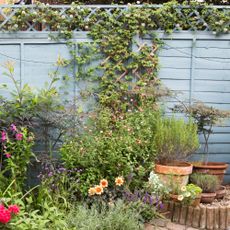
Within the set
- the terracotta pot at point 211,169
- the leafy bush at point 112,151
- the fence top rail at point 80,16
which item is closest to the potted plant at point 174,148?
the leafy bush at point 112,151

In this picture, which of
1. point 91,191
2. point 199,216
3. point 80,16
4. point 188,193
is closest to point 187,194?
point 188,193

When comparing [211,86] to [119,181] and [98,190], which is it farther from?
[98,190]

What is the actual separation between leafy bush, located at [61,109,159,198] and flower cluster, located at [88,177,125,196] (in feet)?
0.45

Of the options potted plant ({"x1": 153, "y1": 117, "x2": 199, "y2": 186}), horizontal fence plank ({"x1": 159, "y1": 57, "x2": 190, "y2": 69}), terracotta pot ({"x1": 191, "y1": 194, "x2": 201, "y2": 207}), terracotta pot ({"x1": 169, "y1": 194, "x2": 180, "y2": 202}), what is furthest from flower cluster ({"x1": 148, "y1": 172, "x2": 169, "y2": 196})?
horizontal fence plank ({"x1": 159, "y1": 57, "x2": 190, "y2": 69})

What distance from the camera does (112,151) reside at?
4988 mm

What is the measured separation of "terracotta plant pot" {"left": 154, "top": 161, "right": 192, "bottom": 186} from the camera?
5.27 meters

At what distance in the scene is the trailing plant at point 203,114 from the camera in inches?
223

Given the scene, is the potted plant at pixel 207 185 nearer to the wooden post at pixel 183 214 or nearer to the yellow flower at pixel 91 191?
the wooden post at pixel 183 214

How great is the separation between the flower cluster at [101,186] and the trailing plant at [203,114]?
1.38 metres

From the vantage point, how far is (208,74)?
6250mm

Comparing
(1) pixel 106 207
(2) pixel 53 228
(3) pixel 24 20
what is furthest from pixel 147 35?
(2) pixel 53 228

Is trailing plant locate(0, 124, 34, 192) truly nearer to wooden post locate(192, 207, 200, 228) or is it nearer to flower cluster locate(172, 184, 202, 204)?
flower cluster locate(172, 184, 202, 204)

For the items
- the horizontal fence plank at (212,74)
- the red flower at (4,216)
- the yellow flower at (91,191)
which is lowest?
the yellow flower at (91,191)

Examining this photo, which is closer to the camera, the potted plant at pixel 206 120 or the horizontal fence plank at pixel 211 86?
the potted plant at pixel 206 120
